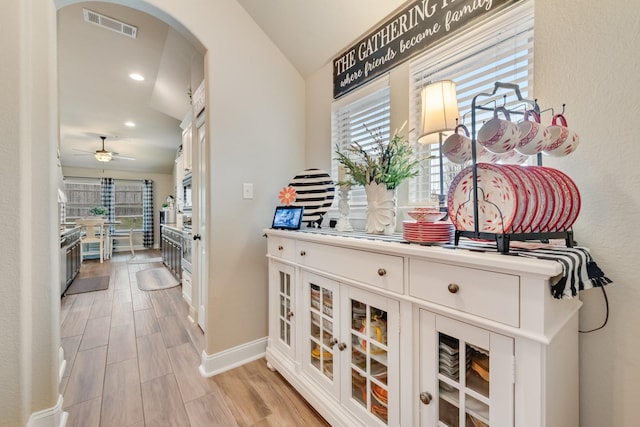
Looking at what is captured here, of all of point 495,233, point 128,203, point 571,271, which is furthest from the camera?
point 128,203

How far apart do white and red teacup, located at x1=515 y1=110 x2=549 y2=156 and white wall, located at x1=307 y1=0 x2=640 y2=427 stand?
0.99ft

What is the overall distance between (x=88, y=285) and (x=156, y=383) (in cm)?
325

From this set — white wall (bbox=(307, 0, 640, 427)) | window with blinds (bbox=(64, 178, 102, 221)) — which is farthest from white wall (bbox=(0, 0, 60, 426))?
window with blinds (bbox=(64, 178, 102, 221))

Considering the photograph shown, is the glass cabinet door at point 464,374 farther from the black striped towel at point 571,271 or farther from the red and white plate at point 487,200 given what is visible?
the red and white plate at point 487,200

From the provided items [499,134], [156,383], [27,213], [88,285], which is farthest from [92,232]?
[499,134]

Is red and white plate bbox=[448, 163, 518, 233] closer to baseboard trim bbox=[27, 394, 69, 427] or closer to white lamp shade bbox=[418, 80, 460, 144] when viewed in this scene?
white lamp shade bbox=[418, 80, 460, 144]

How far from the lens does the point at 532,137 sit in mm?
792

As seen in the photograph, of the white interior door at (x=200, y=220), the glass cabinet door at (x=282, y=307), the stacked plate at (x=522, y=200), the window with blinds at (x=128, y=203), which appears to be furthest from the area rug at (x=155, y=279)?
the stacked plate at (x=522, y=200)

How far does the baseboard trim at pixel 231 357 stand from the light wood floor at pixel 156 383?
0.04 m

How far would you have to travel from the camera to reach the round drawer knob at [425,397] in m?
0.94

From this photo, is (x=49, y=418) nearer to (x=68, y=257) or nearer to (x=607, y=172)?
(x=607, y=172)

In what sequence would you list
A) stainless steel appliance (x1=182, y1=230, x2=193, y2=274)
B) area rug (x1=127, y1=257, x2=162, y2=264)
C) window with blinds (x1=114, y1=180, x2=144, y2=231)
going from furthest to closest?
window with blinds (x1=114, y1=180, x2=144, y2=231)
area rug (x1=127, y1=257, x2=162, y2=264)
stainless steel appliance (x1=182, y1=230, x2=193, y2=274)

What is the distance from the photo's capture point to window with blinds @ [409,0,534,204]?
1119 millimetres

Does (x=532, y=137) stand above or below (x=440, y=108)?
below
